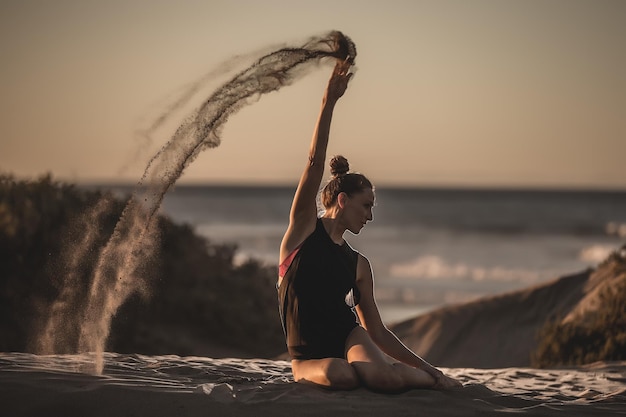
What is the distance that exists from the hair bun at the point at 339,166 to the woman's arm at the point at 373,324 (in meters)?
0.59

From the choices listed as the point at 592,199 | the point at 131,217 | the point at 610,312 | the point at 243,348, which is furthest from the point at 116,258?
the point at 592,199

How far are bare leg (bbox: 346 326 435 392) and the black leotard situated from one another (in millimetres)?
95

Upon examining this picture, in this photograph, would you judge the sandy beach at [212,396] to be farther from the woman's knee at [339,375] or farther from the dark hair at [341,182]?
the dark hair at [341,182]

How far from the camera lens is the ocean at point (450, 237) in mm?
23286

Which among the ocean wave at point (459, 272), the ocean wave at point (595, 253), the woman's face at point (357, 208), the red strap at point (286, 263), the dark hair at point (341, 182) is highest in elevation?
the ocean wave at point (595, 253)

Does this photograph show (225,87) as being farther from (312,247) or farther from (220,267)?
(220,267)

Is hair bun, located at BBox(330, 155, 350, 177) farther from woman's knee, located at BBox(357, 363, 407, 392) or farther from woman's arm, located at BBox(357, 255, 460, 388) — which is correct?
woman's knee, located at BBox(357, 363, 407, 392)

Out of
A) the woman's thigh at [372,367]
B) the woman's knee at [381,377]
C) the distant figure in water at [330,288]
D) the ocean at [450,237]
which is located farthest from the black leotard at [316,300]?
the ocean at [450,237]

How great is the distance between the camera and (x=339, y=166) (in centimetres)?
586

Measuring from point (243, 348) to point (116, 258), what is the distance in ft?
23.2

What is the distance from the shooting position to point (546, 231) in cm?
4847

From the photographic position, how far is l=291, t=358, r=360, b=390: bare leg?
5.46 meters

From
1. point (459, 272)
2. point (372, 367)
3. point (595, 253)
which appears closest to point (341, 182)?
point (372, 367)

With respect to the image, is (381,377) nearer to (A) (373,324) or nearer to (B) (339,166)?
(A) (373,324)
